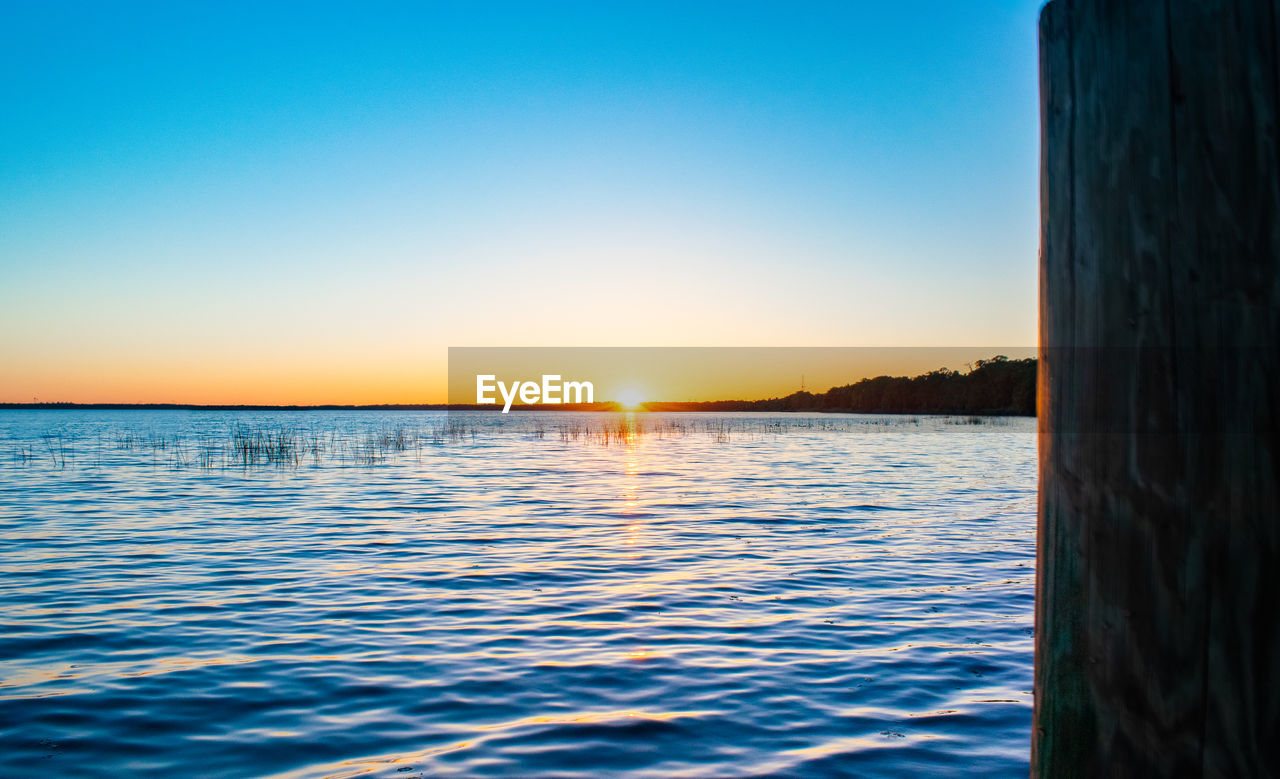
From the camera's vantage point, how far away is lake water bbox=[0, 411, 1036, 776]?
5117mm

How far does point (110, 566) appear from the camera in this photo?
11164 mm

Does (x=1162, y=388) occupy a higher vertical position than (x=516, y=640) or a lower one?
higher

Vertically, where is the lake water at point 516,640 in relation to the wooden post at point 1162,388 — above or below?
below

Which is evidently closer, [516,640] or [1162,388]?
[1162,388]

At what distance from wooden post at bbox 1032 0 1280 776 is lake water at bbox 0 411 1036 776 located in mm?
3276

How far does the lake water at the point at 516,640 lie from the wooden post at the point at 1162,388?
3276mm

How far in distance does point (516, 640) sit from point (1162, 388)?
642cm

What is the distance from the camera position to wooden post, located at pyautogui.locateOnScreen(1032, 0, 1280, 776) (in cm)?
168

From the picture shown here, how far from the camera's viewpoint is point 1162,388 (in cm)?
178

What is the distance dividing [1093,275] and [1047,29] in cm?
59

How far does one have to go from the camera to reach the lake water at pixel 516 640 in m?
5.12

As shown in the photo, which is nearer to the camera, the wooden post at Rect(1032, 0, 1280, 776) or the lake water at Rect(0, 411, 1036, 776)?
the wooden post at Rect(1032, 0, 1280, 776)

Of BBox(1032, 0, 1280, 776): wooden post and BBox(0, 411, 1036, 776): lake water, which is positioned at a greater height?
BBox(1032, 0, 1280, 776): wooden post

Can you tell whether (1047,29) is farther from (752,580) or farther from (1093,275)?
(752,580)
